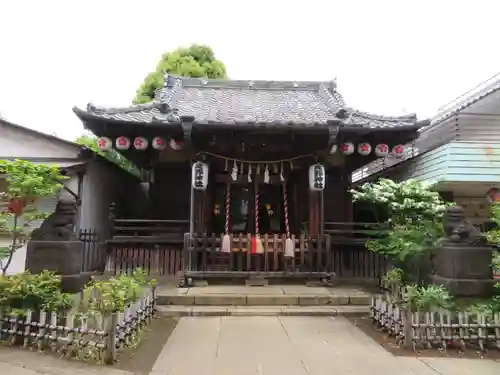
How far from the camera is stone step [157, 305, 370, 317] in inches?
303

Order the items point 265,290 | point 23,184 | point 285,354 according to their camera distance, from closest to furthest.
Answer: point 285,354 → point 23,184 → point 265,290

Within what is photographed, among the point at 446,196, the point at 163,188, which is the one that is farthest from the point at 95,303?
the point at 446,196

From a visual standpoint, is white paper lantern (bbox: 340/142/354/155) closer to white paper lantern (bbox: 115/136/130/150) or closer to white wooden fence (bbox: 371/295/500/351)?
white wooden fence (bbox: 371/295/500/351)

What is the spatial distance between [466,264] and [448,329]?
151cm

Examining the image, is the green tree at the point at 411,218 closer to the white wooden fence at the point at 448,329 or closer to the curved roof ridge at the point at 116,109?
the white wooden fence at the point at 448,329

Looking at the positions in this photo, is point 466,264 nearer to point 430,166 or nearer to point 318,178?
point 318,178

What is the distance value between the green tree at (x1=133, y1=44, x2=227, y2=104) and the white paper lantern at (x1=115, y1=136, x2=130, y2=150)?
8567 millimetres

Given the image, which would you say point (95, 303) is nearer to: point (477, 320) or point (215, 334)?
point (215, 334)

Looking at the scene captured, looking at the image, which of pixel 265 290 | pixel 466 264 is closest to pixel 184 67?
pixel 265 290

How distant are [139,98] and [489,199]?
1578cm

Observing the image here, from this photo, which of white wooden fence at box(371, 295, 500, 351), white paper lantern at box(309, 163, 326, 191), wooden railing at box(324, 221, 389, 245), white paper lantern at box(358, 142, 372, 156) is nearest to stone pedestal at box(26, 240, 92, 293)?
white wooden fence at box(371, 295, 500, 351)

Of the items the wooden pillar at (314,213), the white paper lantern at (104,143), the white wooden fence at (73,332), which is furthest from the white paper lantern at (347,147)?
the white wooden fence at (73,332)

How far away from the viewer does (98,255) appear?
11.6 m

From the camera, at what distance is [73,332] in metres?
5.07
